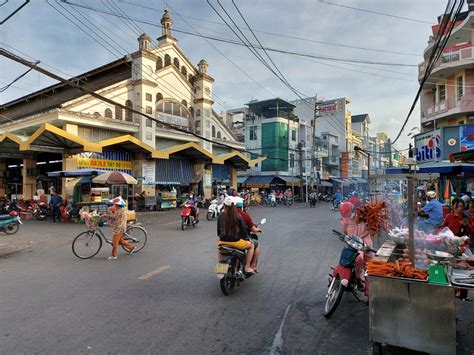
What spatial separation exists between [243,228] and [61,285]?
3.44 meters

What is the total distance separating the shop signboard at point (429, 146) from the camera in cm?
1755

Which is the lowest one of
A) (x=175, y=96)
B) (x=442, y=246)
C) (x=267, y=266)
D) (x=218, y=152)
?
(x=267, y=266)

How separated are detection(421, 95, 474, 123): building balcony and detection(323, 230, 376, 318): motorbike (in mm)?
20145

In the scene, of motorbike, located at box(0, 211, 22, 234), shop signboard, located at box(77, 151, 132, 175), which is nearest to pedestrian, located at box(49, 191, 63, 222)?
shop signboard, located at box(77, 151, 132, 175)

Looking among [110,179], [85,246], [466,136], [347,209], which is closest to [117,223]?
[85,246]

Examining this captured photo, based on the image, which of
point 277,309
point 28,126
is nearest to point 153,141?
point 28,126

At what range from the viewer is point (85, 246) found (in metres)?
8.47

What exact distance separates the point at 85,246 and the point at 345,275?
6595 millimetres

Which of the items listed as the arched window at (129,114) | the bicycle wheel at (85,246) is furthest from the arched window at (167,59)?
the bicycle wheel at (85,246)

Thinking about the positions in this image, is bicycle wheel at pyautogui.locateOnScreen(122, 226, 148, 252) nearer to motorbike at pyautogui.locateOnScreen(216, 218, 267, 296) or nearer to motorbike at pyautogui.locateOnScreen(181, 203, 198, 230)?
motorbike at pyautogui.locateOnScreen(216, 218, 267, 296)

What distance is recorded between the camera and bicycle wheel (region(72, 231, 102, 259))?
8.43 metres

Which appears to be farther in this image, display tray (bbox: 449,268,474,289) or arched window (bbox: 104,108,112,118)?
Answer: arched window (bbox: 104,108,112,118)

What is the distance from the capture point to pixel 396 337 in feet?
11.1

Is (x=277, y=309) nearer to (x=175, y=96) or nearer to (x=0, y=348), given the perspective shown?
(x=0, y=348)
